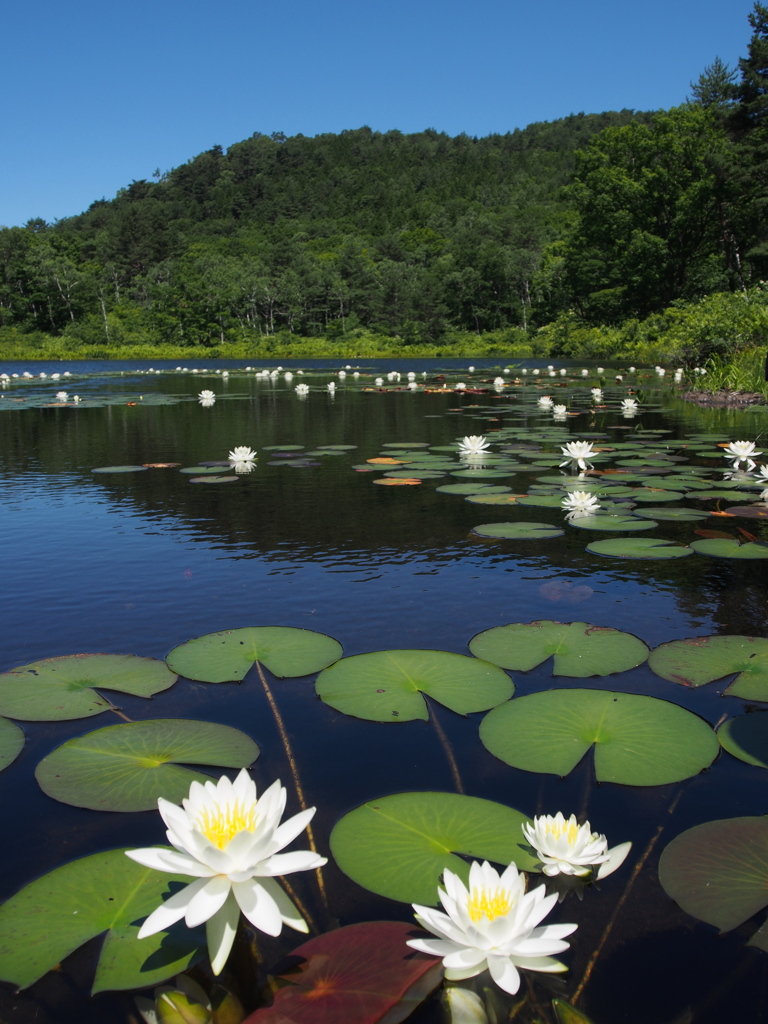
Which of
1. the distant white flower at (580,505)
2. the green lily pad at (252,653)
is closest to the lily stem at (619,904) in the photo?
the green lily pad at (252,653)

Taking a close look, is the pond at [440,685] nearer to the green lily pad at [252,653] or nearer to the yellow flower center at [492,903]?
the green lily pad at [252,653]

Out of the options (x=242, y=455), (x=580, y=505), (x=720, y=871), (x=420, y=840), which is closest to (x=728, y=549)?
(x=580, y=505)

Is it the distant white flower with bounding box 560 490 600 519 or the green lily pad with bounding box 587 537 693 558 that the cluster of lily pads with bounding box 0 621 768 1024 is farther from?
the distant white flower with bounding box 560 490 600 519

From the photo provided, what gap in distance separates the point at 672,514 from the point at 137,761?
→ 3763 millimetres

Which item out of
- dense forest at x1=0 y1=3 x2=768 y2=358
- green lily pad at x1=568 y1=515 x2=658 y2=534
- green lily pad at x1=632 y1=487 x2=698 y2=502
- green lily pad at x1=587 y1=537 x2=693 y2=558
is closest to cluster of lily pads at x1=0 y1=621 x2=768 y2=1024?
green lily pad at x1=587 y1=537 x2=693 y2=558

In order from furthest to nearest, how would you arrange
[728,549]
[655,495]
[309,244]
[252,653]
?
1. [309,244]
2. [655,495]
3. [728,549]
4. [252,653]

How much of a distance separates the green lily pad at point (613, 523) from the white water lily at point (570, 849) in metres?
3.06

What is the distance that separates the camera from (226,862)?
122cm

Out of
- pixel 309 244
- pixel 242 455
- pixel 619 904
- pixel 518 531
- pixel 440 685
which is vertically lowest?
pixel 619 904

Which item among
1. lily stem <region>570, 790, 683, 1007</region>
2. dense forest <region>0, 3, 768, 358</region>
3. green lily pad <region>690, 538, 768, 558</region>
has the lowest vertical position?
lily stem <region>570, 790, 683, 1007</region>

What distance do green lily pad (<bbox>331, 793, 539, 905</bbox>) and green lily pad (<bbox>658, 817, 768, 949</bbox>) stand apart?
1.02 ft

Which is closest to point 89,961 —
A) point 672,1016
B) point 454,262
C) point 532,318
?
point 672,1016

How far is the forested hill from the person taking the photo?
6306 centimetres

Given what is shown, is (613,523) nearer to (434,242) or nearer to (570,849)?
(570,849)
